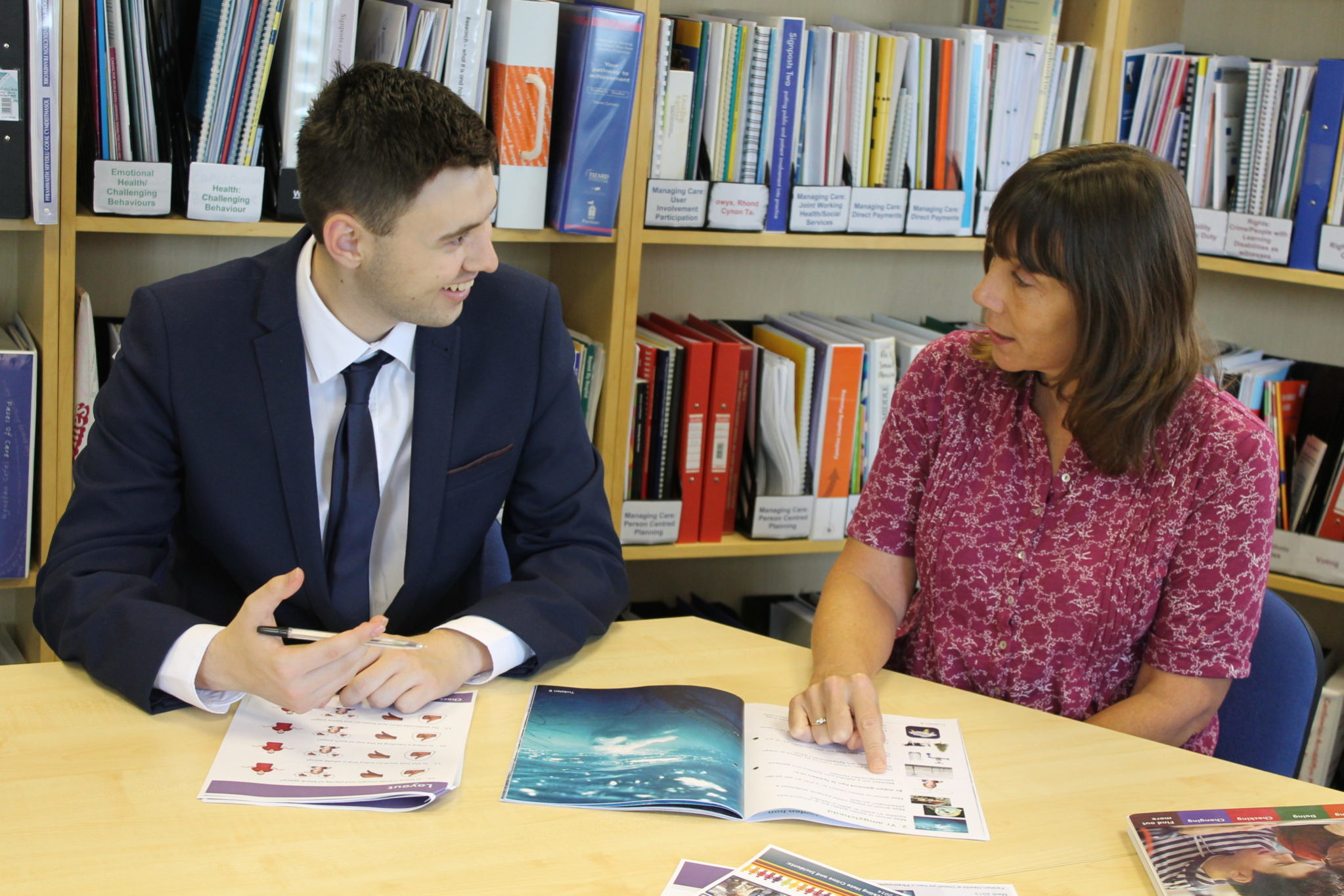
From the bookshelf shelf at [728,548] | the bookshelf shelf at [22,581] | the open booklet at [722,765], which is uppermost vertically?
the open booklet at [722,765]

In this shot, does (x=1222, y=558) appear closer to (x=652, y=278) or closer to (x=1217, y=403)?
(x=1217, y=403)

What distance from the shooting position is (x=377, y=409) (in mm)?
1601

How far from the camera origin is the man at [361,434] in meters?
1.45

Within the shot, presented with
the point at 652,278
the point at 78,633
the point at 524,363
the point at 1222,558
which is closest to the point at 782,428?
the point at 652,278

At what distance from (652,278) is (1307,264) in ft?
4.11

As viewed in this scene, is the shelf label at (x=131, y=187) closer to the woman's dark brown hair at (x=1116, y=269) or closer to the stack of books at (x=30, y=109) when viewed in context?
the stack of books at (x=30, y=109)

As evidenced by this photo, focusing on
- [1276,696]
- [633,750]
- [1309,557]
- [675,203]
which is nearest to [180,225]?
[675,203]

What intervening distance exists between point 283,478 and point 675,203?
104 centimetres

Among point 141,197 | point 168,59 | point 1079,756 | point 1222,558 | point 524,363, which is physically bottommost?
point 1079,756

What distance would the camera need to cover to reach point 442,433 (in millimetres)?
1570

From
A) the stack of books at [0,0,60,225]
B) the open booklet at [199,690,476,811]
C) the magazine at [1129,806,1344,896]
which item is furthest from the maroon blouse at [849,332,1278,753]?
the stack of books at [0,0,60,225]

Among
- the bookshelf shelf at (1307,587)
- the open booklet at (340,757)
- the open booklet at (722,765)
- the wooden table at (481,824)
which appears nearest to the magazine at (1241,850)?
the wooden table at (481,824)

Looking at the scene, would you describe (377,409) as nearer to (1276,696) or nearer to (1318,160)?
(1276,696)

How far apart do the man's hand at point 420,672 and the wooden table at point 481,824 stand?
0.04 m
